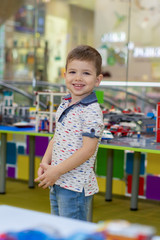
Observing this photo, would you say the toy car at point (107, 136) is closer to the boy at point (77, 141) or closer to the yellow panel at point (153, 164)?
the yellow panel at point (153, 164)

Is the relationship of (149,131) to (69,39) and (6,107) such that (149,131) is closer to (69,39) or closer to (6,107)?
(6,107)

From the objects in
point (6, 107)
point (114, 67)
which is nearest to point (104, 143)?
point (6, 107)

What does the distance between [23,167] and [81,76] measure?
3157 millimetres

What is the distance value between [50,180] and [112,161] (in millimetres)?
2324

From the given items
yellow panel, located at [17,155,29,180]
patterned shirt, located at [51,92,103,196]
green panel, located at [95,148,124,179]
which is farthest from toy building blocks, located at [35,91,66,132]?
patterned shirt, located at [51,92,103,196]

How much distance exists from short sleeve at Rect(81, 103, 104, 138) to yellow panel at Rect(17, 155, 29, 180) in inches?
121

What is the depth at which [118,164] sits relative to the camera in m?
4.24

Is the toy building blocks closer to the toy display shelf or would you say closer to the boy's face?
the toy display shelf

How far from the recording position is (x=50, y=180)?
1774 millimetres

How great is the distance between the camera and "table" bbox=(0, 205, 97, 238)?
936 mm

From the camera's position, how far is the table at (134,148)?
2.82 m

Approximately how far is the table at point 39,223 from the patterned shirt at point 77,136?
689 mm

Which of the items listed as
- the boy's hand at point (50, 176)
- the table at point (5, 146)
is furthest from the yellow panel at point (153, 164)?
the boy's hand at point (50, 176)

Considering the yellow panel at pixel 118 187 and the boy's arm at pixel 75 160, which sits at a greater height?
the boy's arm at pixel 75 160
